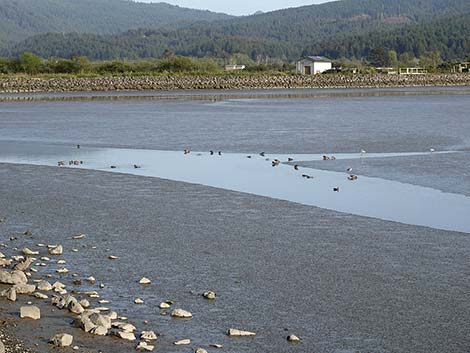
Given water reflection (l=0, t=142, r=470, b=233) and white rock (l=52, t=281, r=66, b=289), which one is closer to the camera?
white rock (l=52, t=281, r=66, b=289)

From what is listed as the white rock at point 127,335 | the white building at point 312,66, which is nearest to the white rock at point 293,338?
the white rock at point 127,335

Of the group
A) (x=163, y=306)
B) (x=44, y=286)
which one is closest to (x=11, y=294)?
(x=44, y=286)

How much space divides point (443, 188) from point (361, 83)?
270 feet

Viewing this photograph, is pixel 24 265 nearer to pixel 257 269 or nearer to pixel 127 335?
pixel 257 269

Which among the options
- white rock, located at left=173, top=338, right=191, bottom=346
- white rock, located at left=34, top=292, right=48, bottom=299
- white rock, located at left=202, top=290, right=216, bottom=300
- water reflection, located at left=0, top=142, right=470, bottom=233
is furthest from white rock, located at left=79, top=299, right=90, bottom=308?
water reflection, located at left=0, top=142, right=470, bottom=233

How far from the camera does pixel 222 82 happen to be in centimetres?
8844

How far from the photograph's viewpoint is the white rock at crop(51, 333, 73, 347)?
25.1ft

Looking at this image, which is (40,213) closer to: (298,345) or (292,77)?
(298,345)

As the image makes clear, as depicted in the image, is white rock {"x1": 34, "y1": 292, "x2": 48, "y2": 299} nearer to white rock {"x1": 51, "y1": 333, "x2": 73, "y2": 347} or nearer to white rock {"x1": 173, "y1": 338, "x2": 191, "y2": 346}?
white rock {"x1": 51, "y1": 333, "x2": 73, "y2": 347}

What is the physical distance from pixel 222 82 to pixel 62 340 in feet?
Answer: 267

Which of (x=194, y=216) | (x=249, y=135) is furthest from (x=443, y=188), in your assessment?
(x=249, y=135)

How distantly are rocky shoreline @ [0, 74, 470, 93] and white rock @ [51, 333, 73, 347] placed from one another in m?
70.9

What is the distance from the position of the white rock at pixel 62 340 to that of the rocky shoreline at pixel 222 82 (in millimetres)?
70871

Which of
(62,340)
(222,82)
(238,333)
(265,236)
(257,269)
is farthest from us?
(222,82)
